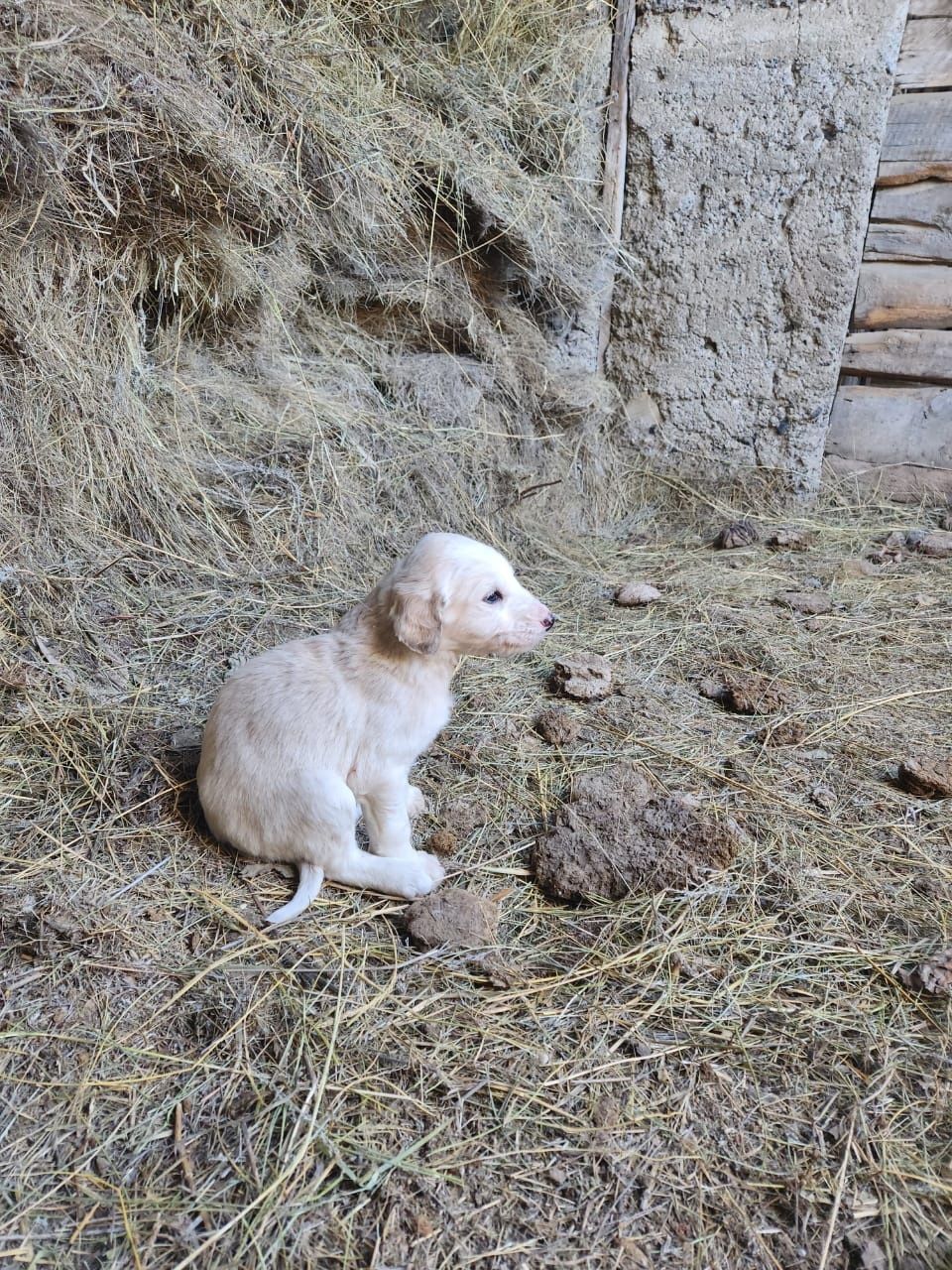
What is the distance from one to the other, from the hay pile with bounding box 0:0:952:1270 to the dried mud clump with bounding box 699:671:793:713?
0.20 ft

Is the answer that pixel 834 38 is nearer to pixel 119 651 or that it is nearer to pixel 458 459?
pixel 458 459

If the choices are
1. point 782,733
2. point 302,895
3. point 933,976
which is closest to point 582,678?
point 782,733

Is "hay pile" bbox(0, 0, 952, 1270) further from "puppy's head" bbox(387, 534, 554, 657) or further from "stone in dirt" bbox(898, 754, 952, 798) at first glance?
"puppy's head" bbox(387, 534, 554, 657)

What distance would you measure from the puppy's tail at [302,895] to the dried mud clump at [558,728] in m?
1.06

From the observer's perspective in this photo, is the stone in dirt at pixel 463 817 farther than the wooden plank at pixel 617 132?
No

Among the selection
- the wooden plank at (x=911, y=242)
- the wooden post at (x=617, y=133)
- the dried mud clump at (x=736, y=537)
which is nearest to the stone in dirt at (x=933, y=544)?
the dried mud clump at (x=736, y=537)

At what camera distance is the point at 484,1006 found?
2.05m

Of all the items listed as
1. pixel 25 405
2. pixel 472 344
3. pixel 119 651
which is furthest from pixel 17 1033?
pixel 472 344

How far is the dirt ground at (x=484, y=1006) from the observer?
63.7 inches

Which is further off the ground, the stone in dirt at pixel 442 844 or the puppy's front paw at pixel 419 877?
the puppy's front paw at pixel 419 877

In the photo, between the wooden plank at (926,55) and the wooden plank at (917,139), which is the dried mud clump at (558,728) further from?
the wooden plank at (926,55)

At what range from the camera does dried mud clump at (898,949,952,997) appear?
2057mm

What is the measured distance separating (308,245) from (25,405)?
1560 mm

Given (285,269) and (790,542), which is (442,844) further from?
(790,542)
